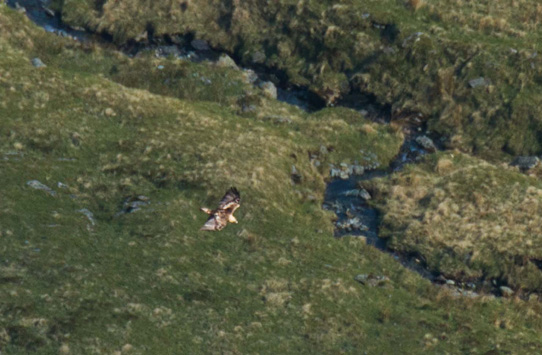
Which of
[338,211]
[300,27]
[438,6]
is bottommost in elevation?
[338,211]

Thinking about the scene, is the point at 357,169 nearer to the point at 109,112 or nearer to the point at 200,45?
the point at 109,112

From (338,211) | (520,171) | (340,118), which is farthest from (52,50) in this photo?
(520,171)

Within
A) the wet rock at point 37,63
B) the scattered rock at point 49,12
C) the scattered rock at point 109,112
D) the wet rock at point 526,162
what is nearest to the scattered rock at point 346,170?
the wet rock at point 526,162

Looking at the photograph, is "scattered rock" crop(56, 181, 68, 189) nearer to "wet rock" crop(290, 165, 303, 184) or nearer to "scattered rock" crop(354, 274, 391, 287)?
"wet rock" crop(290, 165, 303, 184)

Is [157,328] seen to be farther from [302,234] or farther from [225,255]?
[302,234]

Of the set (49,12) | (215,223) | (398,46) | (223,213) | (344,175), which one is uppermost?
(398,46)

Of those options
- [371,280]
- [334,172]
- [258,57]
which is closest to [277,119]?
[334,172]
